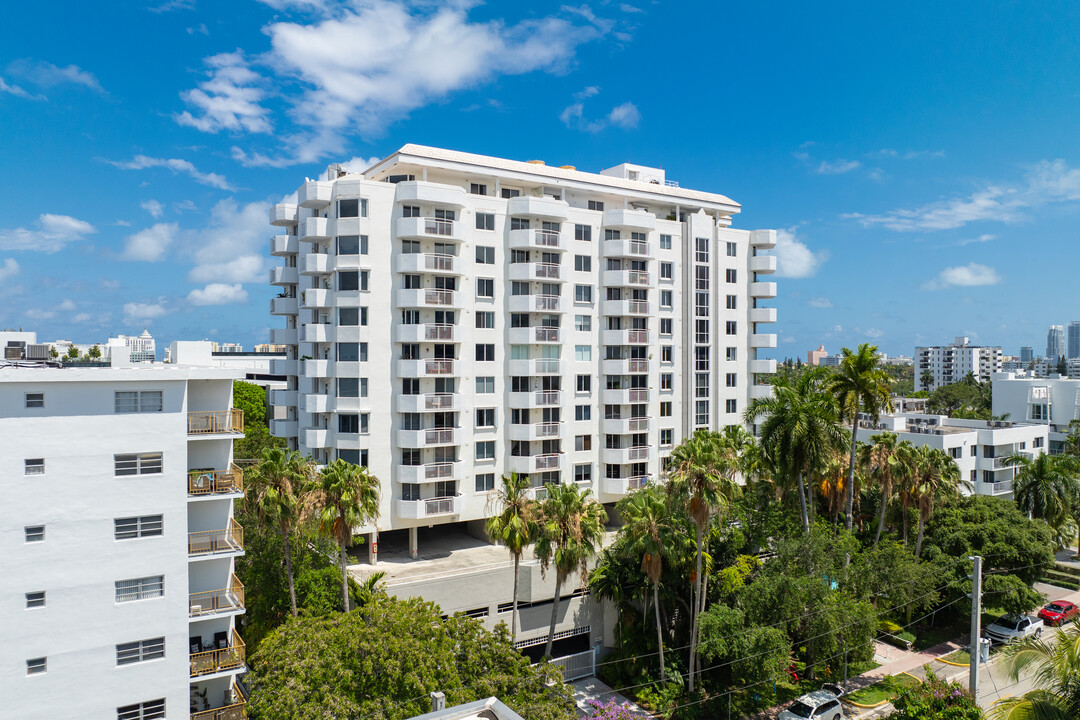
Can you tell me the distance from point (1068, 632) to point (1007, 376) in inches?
3686

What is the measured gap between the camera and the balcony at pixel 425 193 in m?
49.5

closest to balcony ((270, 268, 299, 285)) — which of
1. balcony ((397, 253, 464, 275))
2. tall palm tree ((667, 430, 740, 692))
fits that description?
balcony ((397, 253, 464, 275))

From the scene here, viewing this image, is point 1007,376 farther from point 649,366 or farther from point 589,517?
point 589,517

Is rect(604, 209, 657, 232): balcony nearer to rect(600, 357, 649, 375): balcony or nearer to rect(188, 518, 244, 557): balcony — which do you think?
rect(600, 357, 649, 375): balcony

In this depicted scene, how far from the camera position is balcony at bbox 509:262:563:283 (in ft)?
175

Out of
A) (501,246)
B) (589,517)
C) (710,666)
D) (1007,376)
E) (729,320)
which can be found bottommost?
(710,666)

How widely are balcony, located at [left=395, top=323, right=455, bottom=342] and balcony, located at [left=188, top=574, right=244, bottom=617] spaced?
21586mm

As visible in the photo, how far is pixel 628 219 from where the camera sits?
57844 mm

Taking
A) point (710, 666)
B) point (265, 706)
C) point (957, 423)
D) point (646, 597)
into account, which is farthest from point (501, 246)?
point (957, 423)

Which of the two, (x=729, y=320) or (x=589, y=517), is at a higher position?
(x=729, y=320)

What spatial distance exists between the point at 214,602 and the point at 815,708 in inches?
1153

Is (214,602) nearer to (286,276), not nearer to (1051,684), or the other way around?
(1051,684)

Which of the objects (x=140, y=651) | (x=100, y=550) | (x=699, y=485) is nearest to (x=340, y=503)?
(x=140, y=651)

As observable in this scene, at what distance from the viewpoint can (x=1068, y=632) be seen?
20.5 m
